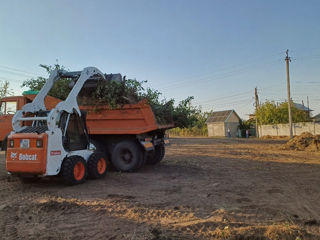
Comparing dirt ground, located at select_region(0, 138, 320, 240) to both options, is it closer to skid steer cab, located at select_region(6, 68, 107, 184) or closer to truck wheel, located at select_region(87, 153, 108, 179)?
truck wheel, located at select_region(87, 153, 108, 179)

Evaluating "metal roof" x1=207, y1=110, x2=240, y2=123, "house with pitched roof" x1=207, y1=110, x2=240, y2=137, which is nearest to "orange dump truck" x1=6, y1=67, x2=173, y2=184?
"house with pitched roof" x1=207, y1=110, x2=240, y2=137

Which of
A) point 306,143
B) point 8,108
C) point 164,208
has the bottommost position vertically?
point 164,208

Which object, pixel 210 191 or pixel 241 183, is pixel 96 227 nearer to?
pixel 210 191

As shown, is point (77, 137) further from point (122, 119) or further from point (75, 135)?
point (122, 119)

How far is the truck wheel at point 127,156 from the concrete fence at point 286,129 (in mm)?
26371

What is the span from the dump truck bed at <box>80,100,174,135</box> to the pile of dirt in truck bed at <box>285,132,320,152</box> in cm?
1099

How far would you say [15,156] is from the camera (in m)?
5.19

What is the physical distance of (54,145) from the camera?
520 centimetres

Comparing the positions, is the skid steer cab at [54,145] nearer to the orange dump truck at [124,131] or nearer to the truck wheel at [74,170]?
the truck wheel at [74,170]

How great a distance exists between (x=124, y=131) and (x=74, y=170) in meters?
2.28

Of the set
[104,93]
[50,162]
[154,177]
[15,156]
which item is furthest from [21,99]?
[154,177]

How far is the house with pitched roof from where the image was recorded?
4281 cm

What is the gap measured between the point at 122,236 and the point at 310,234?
7.32 feet

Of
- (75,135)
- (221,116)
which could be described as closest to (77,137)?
(75,135)
